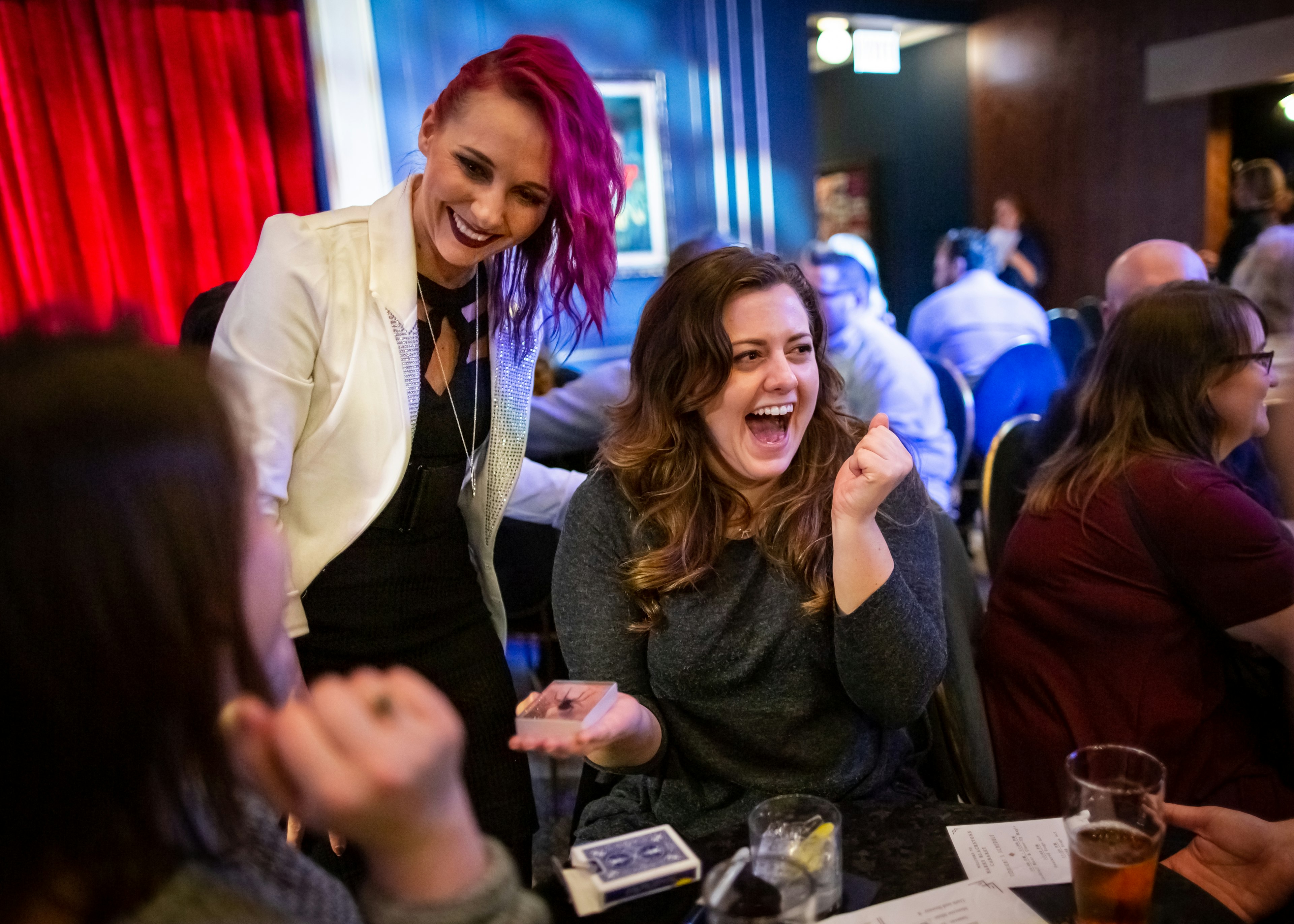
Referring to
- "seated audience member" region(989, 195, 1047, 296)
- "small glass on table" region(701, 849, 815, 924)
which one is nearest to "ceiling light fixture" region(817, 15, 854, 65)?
"seated audience member" region(989, 195, 1047, 296)

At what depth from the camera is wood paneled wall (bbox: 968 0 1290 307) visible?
675cm

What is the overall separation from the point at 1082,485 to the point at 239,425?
1515 millimetres

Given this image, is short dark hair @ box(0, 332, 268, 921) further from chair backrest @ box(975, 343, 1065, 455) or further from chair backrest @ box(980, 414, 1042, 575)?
chair backrest @ box(975, 343, 1065, 455)

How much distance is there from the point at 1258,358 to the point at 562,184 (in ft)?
4.37

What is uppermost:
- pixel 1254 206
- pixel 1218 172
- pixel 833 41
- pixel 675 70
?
pixel 833 41

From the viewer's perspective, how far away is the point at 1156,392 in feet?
5.88

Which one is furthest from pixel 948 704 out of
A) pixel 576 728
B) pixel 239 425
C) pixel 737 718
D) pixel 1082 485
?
pixel 239 425

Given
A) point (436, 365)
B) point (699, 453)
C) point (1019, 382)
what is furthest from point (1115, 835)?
point (1019, 382)

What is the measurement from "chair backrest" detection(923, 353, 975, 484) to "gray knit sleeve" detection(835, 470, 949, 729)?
2.39 meters

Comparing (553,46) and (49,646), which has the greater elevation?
(553,46)

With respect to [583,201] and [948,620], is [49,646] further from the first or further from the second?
[948,620]

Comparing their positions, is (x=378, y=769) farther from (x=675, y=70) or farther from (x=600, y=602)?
(x=675, y=70)

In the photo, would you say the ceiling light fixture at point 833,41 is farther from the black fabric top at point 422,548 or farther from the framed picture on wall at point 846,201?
the black fabric top at point 422,548

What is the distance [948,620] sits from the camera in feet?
5.51
